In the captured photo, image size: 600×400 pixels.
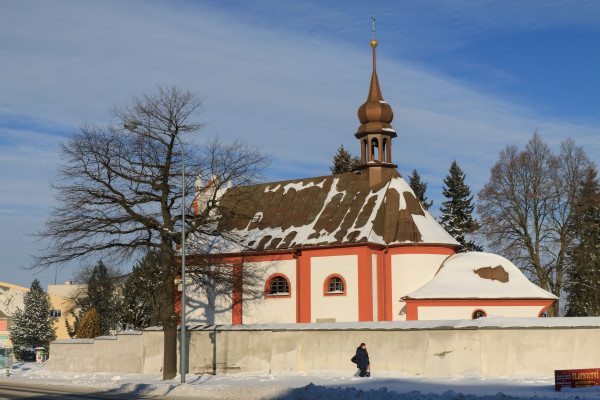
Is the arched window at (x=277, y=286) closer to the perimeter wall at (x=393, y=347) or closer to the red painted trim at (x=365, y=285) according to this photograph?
the red painted trim at (x=365, y=285)

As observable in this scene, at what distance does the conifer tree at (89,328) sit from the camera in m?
55.5

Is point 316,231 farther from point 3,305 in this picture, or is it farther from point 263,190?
point 3,305

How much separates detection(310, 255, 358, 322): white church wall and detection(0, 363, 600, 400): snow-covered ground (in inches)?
345

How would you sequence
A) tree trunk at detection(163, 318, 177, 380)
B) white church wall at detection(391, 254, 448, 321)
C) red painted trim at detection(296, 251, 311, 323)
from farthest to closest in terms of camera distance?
red painted trim at detection(296, 251, 311, 323), white church wall at detection(391, 254, 448, 321), tree trunk at detection(163, 318, 177, 380)

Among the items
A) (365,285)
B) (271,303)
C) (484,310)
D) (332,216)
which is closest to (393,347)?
(365,285)

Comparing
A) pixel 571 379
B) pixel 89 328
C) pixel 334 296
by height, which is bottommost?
pixel 571 379

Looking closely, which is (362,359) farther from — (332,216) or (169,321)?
(332,216)

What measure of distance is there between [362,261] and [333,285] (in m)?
2.33

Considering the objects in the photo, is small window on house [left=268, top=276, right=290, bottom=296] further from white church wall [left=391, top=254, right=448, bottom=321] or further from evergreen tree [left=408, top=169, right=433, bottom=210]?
evergreen tree [left=408, top=169, right=433, bottom=210]

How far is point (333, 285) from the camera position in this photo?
1510 inches

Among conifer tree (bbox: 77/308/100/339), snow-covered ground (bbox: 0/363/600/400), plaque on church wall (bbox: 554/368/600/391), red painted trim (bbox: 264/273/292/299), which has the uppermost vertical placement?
red painted trim (bbox: 264/273/292/299)

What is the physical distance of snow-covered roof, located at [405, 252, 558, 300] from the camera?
3556cm

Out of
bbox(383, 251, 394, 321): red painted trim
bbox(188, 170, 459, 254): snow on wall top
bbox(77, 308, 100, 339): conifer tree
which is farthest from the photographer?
bbox(77, 308, 100, 339): conifer tree

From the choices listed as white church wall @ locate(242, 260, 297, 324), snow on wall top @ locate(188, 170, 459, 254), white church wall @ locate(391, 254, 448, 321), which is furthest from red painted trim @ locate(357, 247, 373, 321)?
white church wall @ locate(242, 260, 297, 324)
